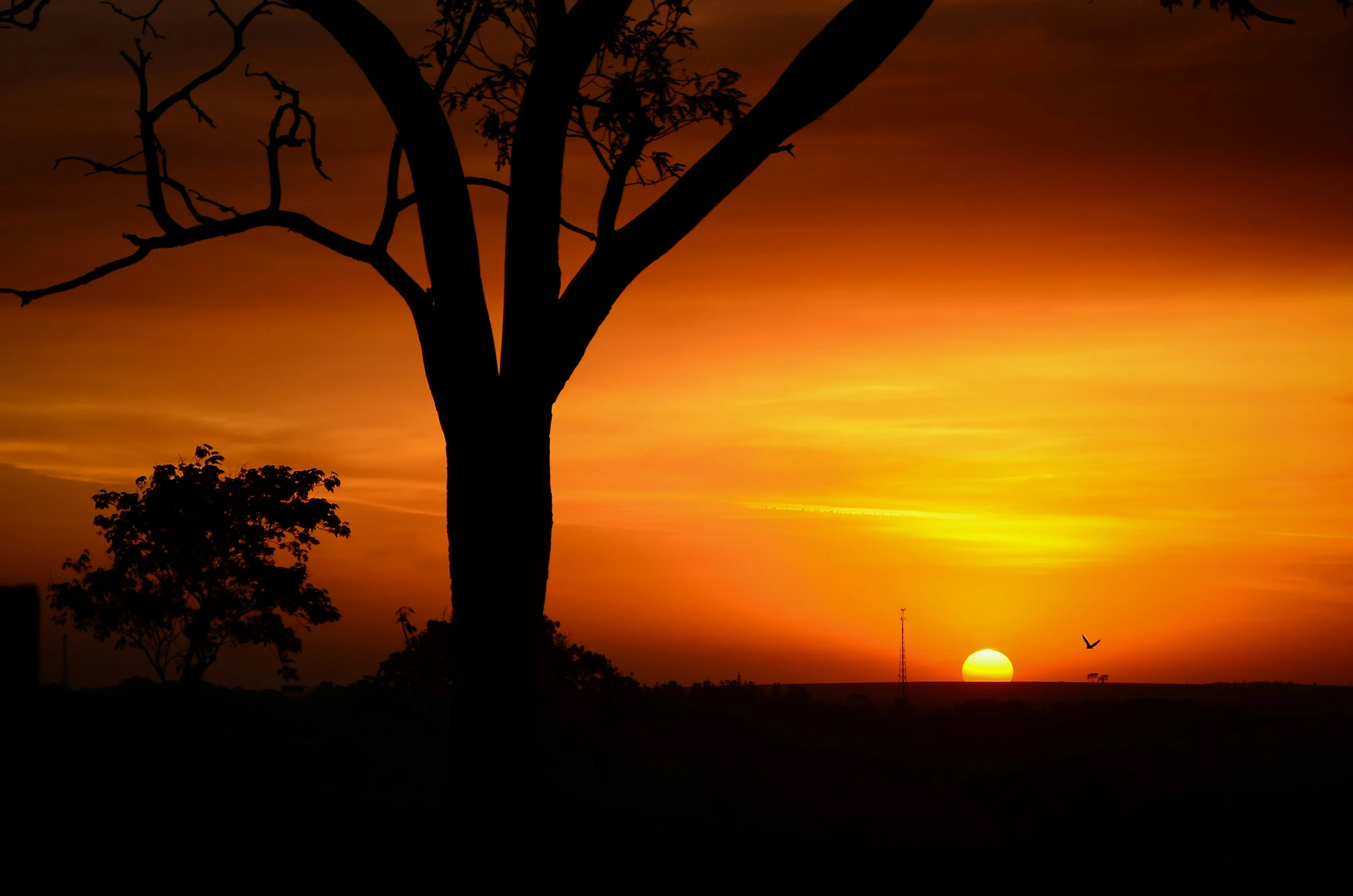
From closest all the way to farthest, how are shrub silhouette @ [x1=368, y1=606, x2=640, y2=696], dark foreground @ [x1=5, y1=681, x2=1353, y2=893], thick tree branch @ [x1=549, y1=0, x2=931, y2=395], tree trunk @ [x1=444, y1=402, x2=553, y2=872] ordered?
1. dark foreground @ [x1=5, y1=681, x2=1353, y2=893]
2. thick tree branch @ [x1=549, y1=0, x2=931, y2=395]
3. tree trunk @ [x1=444, y1=402, x2=553, y2=872]
4. shrub silhouette @ [x1=368, y1=606, x2=640, y2=696]

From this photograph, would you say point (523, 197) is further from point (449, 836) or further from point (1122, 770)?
point (1122, 770)

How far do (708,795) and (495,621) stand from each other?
3703 cm

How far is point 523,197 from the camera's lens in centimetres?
881

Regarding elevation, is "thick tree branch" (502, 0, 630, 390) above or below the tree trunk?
above

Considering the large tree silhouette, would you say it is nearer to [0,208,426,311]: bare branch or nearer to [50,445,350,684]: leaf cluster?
[0,208,426,311]: bare branch

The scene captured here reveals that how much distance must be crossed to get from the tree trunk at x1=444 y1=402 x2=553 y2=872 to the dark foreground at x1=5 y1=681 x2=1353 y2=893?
0.38 metres

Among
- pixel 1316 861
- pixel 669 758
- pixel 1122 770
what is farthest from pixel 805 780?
pixel 1316 861

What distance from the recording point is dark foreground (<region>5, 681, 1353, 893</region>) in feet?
26.1

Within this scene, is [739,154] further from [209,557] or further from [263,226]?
[209,557]

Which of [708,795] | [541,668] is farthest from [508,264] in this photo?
[708,795]

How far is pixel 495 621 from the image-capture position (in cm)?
845

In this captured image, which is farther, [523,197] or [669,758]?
[669,758]

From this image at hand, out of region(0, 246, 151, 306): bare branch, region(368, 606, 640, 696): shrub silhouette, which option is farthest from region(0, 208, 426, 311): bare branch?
Answer: region(368, 606, 640, 696): shrub silhouette

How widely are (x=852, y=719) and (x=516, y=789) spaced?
83305 mm
